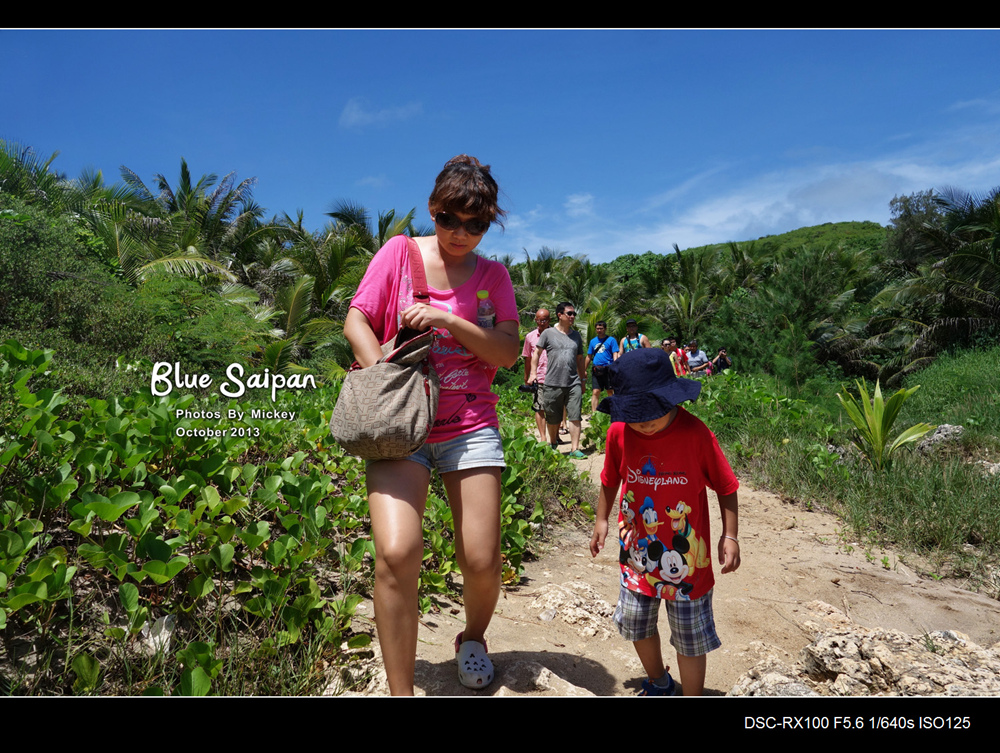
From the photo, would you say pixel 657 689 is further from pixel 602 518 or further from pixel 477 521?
pixel 477 521

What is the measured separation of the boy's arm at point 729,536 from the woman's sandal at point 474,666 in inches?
35.6

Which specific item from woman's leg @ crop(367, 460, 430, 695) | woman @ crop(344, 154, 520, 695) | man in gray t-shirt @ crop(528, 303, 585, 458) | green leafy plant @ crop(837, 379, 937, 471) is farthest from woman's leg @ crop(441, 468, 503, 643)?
green leafy plant @ crop(837, 379, 937, 471)

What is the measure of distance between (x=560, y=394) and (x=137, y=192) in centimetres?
1852

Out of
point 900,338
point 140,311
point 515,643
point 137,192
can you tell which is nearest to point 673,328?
point 900,338

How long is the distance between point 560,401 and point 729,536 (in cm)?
521

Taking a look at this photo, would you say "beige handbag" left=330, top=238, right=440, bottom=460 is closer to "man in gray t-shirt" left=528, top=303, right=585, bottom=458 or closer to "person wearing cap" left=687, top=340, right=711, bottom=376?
"man in gray t-shirt" left=528, top=303, right=585, bottom=458

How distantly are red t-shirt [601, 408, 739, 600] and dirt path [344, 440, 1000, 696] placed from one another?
0.52m

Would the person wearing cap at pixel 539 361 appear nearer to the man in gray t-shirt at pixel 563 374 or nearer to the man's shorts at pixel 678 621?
the man in gray t-shirt at pixel 563 374

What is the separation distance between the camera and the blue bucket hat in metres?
2.23

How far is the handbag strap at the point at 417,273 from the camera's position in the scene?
2.06 metres

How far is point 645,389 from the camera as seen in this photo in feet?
7.41

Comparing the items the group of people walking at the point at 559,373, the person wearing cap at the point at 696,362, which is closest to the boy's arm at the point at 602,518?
the group of people walking at the point at 559,373

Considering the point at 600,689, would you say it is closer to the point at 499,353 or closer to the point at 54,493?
the point at 499,353

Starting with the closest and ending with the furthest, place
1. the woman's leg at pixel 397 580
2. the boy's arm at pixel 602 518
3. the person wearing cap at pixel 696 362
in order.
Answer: the woman's leg at pixel 397 580
the boy's arm at pixel 602 518
the person wearing cap at pixel 696 362
